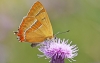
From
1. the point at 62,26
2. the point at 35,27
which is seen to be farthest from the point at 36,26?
the point at 62,26

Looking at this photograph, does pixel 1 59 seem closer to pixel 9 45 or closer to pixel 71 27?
pixel 9 45

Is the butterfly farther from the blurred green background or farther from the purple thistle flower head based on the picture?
the blurred green background

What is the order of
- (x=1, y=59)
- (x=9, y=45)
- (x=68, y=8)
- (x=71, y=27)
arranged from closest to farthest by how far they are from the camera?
(x=1, y=59)
(x=9, y=45)
(x=71, y=27)
(x=68, y=8)

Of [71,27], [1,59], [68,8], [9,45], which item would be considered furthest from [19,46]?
[68,8]

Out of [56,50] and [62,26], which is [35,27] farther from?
[62,26]

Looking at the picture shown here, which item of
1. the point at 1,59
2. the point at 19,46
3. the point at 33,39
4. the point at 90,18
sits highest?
the point at 90,18

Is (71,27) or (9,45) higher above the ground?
(71,27)
